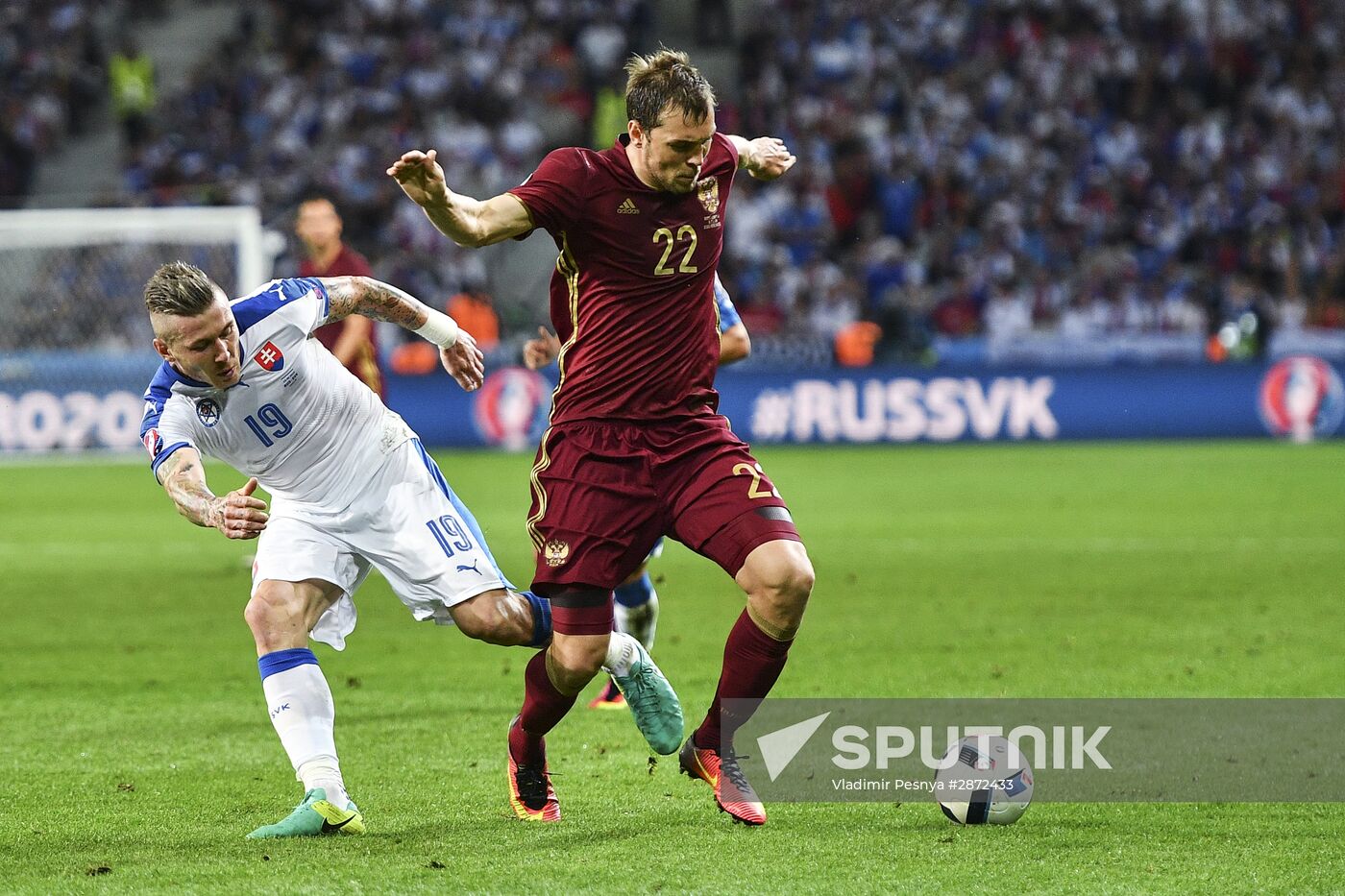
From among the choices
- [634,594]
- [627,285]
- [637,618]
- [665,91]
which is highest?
[665,91]

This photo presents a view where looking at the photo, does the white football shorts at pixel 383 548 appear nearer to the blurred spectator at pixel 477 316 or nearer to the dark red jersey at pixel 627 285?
the dark red jersey at pixel 627 285

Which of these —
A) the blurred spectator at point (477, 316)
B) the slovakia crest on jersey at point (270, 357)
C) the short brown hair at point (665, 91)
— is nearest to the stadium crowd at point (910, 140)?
the blurred spectator at point (477, 316)

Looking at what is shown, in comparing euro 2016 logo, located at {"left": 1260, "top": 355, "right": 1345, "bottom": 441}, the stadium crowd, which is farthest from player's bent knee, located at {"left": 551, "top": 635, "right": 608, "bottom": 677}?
euro 2016 logo, located at {"left": 1260, "top": 355, "right": 1345, "bottom": 441}

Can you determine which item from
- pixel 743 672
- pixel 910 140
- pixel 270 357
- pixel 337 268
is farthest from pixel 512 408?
pixel 743 672

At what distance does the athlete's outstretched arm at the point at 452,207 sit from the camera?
4598mm

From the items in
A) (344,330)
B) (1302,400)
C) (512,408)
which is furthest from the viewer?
(512,408)

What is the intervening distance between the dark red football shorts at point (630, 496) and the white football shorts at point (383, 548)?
473 millimetres

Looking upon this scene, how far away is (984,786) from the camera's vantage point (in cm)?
508

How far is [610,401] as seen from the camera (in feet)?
17.1

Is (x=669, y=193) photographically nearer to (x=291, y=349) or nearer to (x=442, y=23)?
(x=291, y=349)

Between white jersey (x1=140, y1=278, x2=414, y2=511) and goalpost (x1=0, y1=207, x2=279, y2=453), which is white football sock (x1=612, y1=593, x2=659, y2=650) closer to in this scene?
white jersey (x1=140, y1=278, x2=414, y2=511)

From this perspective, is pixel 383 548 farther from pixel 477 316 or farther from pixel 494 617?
pixel 477 316

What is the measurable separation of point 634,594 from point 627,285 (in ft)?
7.60

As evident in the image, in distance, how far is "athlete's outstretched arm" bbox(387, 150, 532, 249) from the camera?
4598 millimetres
